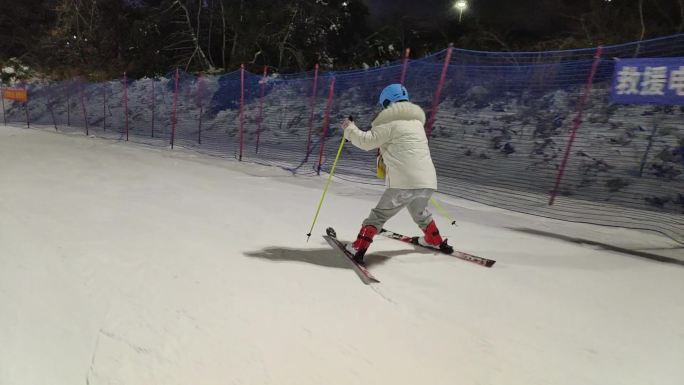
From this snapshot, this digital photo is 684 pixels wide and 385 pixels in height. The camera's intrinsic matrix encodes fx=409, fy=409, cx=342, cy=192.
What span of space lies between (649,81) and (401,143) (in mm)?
3505

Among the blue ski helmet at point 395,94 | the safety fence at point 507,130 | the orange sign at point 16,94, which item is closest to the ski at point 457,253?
the blue ski helmet at point 395,94

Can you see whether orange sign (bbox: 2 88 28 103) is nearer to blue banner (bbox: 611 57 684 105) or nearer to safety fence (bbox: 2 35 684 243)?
safety fence (bbox: 2 35 684 243)

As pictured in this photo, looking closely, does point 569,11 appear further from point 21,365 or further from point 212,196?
A: point 21,365

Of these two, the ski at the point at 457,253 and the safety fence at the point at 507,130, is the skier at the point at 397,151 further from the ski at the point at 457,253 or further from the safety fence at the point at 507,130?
the safety fence at the point at 507,130

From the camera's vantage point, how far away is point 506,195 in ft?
21.7

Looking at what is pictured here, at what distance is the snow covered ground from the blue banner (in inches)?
62.5

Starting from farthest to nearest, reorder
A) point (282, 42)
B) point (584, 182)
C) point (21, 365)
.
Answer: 1. point (282, 42)
2. point (584, 182)
3. point (21, 365)

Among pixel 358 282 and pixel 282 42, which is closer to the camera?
pixel 358 282

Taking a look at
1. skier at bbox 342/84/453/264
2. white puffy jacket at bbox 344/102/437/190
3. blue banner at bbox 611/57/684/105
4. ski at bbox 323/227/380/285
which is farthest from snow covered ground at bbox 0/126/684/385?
blue banner at bbox 611/57/684/105

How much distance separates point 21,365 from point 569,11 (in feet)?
48.9

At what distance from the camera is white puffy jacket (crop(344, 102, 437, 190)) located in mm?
3213

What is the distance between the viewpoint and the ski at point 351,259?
301 centimetres

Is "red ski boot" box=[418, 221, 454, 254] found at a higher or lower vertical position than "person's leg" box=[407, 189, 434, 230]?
→ lower

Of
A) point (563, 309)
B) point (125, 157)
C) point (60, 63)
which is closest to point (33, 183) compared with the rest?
point (125, 157)
